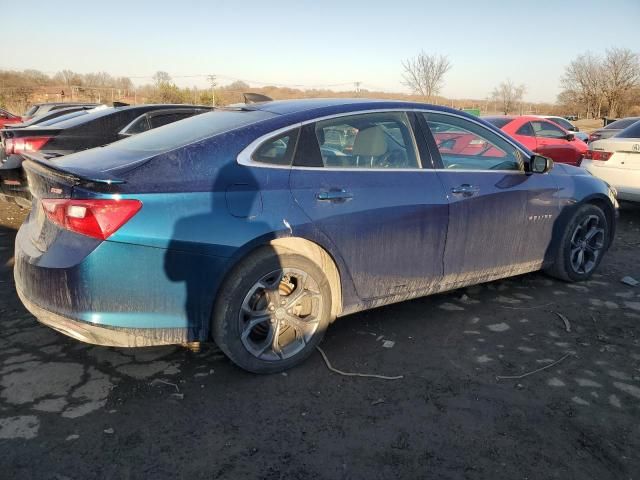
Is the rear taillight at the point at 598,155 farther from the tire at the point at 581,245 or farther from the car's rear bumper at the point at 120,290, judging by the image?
the car's rear bumper at the point at 120,290

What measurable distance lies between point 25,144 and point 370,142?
Result: 494cm

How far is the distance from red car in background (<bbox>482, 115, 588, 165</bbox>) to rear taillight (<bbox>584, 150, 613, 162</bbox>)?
116 inches

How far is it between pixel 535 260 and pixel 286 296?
2499 mm

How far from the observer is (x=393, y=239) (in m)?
3.39

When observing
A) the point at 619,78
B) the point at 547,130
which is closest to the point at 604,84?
the point at 619,78

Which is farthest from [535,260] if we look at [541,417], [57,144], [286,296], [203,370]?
[57,144]

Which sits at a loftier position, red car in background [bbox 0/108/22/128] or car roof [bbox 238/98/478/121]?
car roof [bbox 238/98/478/121]

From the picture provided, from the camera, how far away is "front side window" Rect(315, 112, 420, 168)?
3.26 meters

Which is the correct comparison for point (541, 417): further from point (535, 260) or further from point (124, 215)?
point (124, 215)

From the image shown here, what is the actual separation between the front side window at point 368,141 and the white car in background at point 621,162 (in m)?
4.96

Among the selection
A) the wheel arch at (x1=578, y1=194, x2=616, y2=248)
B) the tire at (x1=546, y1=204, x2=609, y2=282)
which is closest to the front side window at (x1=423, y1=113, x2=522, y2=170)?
the tire at (x1=546, y1=204, x2=609, y2=282)

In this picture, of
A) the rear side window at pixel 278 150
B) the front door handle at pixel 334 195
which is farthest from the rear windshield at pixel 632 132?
the rear side window at pixel 278 150

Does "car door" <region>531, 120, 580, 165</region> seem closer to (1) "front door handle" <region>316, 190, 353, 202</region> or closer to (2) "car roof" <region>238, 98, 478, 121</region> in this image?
(2) "car roof" <region>238, 98, 478, 121</region>

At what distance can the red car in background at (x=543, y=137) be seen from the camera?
11117mm
